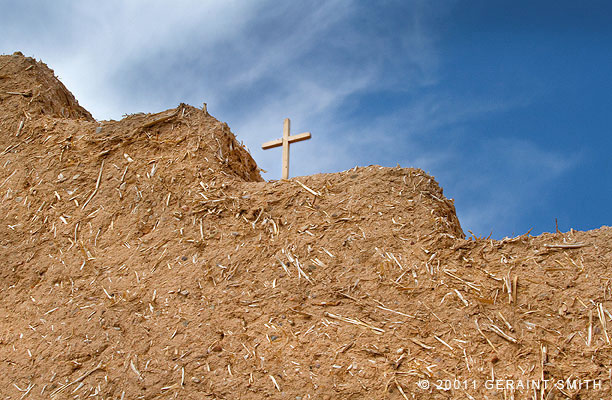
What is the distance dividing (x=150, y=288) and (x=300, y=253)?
1.34m

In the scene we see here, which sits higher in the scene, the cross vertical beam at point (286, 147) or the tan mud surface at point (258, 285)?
the cross vertical beam at point (286, 147)

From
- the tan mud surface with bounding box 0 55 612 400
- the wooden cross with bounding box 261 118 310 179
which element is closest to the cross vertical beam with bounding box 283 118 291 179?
the wooden cross with bounding box 261 118 310 179

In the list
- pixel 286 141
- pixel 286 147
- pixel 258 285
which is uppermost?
pixel 286 141

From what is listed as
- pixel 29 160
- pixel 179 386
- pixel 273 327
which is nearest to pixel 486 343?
pixel 273 327

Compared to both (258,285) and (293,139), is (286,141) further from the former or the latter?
(258,285)

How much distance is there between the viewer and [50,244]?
16.2ft

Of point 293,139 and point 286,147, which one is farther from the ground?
point 293,139

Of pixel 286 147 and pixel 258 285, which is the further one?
pixel 286 147

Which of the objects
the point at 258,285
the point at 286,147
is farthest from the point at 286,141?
the point at 258,285

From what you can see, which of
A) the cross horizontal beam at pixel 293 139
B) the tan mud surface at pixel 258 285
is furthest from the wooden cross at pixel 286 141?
the tan mud surface at pixel 258 285

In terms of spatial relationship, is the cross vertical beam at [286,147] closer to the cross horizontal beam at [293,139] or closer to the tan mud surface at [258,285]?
the cross horizontal beam at [293,139]

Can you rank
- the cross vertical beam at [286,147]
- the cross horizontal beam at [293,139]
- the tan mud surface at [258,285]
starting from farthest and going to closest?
the cross horizontal beam at [293,139] → the cross vertical beam at [286,147] → the tan mud surface at [258,285]

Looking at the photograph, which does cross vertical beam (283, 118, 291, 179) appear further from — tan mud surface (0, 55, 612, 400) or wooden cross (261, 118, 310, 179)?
tan mud surface (0, 55, 612, 400)

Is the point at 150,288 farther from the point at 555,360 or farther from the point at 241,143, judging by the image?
the point at 555,360
